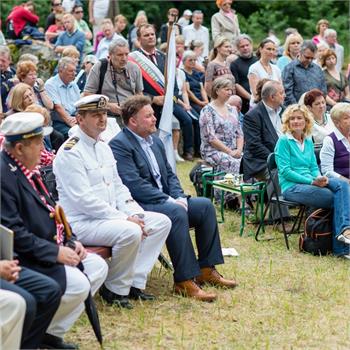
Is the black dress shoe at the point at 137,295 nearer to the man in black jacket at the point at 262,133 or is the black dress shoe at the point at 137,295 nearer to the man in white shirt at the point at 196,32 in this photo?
the man in black jacket at the point at 262,133

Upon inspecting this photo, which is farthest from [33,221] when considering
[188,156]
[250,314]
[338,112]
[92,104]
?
[188,156]

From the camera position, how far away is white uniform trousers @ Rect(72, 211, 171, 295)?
564 centimetres

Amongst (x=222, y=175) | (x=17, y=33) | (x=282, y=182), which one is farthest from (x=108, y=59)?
(x=17, y=33)

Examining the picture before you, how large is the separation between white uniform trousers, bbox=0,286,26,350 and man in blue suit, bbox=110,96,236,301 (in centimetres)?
206

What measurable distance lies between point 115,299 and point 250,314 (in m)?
0.95

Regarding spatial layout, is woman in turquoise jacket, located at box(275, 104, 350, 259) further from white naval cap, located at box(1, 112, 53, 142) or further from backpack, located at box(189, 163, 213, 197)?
white naval cap, located at box(1, 112, 53, 142)

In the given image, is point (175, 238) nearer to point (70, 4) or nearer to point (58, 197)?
point (58, 197)

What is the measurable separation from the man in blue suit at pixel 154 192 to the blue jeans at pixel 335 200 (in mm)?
1464

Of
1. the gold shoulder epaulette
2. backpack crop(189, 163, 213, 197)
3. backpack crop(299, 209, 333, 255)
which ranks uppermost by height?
the gold shoulder epaulette

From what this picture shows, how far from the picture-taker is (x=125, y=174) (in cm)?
628

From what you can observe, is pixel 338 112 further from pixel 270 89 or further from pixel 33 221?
pixel 33 221

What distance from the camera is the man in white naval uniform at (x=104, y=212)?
565 centimetres

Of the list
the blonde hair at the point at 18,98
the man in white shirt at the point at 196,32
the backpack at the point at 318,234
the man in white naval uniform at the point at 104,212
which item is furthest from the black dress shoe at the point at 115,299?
the man in white shirt at the point at 196,32

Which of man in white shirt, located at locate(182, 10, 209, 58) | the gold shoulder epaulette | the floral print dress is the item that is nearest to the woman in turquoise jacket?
the floral print dress
